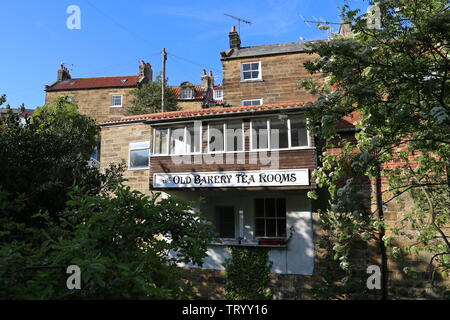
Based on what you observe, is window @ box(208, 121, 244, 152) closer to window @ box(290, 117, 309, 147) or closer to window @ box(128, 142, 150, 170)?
window @ box(290, 117, 309, 147)

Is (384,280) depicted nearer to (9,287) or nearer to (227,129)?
(227,129)

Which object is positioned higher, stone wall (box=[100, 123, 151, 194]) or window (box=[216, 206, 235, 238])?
stone wall (box=[100, 123, 151, 194])

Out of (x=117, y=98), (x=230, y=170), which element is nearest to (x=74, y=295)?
(x=230, y=170)

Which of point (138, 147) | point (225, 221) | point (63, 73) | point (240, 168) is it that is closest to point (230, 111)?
point (240, 168)

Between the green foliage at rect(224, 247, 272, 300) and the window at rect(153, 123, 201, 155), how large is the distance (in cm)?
503

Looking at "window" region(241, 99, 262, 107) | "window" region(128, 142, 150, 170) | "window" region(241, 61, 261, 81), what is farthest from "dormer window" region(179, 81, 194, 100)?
"window" region(128, 142, 150, 170)

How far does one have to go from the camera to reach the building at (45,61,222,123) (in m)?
33.8

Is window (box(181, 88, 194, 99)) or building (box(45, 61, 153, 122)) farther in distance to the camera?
window (box(181, 88, 194, 99))

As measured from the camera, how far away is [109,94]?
34125 mm

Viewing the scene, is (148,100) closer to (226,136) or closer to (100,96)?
(100,96)

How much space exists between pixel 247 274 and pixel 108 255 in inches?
393

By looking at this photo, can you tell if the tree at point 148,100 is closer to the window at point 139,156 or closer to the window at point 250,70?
the window at point 250,70

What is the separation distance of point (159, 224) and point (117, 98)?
32.6m

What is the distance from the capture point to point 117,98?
112 ft
